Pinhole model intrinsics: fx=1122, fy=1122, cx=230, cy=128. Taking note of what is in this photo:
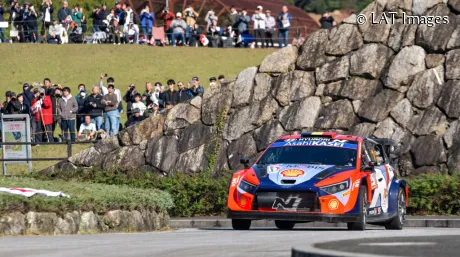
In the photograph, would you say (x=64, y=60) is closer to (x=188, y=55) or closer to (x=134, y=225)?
(x=188, y=55)

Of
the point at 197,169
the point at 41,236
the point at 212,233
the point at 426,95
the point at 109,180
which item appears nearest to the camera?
the point at 41,236

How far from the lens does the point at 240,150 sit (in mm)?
28828

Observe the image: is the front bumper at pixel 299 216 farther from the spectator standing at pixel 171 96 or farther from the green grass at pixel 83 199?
the spectator standing at pixel 171 96

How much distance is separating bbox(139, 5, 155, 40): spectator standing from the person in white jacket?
3974 mm

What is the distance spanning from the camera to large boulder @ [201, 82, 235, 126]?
29.4m

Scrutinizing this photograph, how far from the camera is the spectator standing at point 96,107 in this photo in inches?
1252

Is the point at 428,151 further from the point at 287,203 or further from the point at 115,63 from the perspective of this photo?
the point at 115,63

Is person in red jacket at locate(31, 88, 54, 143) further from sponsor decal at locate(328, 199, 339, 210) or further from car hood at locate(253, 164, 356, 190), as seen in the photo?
sponsor decal at locate(328, 199, 339, 210)

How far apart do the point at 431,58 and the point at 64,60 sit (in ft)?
62.1

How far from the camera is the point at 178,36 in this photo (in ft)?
145

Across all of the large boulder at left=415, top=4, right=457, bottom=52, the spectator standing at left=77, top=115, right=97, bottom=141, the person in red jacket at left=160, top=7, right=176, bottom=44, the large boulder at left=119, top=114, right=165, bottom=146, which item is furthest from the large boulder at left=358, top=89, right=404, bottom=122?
the person in red jacket at left=160, top=7, right=176, bottom=44


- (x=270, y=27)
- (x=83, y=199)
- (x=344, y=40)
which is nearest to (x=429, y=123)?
(x=344, y=40)

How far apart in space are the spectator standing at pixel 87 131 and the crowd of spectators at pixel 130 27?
10.3 m

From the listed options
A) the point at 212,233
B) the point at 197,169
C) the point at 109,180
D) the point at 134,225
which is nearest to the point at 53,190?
the point at 134,225
